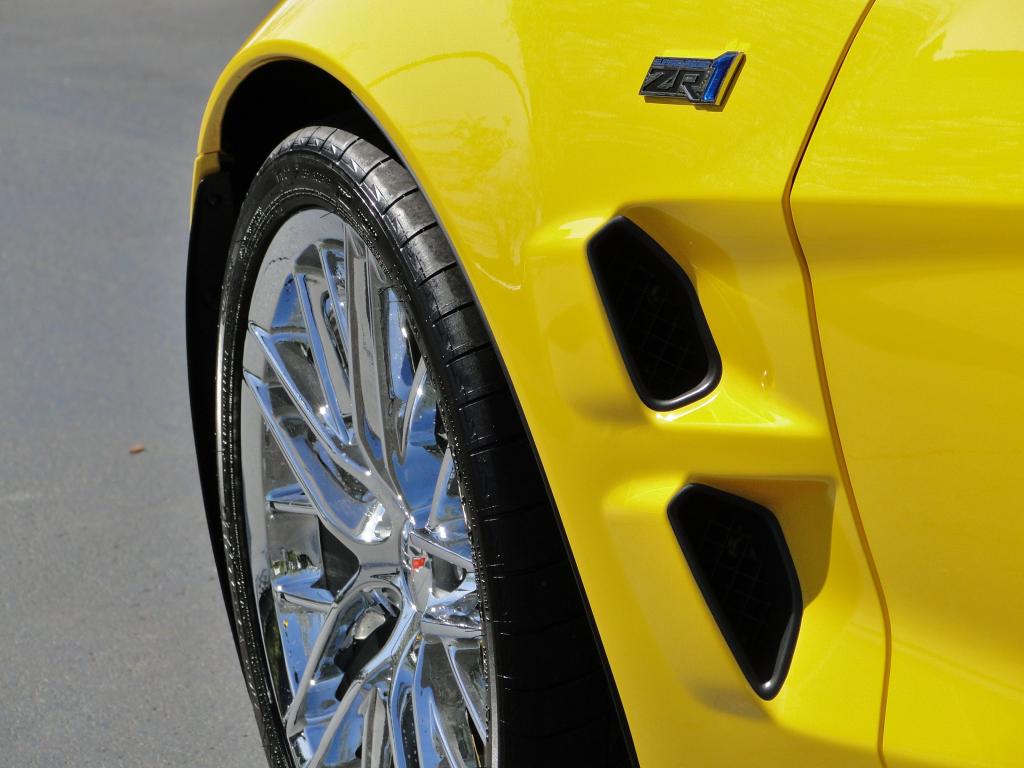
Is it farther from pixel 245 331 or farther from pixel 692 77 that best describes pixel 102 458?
pixel 692 77

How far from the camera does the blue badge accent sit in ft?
3.34

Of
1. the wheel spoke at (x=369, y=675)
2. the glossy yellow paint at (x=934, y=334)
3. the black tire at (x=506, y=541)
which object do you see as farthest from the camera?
the wheel spoke at (x=369, y=675)

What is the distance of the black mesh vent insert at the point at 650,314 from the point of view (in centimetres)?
110

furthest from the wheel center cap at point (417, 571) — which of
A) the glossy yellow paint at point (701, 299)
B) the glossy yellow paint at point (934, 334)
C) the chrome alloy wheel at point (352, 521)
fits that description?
the glossy yellow paint at point (934, 334)

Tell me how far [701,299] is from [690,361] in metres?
0.06

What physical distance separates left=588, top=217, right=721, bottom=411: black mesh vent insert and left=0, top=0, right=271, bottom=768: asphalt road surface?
1.37 meters

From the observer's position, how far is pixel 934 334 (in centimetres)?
90

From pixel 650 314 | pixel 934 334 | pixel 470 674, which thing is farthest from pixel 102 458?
pixel 934 334

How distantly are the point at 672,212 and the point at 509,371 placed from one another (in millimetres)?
265

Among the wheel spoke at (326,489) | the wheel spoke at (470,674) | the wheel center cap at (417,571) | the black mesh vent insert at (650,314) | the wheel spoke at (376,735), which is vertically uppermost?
the black mesh vent insert at (650,314)

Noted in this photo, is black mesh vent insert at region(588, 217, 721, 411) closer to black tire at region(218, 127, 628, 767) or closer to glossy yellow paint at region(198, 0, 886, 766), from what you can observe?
glossy yellow paint at region(198, 0, 886, 766)

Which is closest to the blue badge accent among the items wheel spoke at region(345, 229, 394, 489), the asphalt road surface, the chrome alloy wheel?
the chrome alloy wheel

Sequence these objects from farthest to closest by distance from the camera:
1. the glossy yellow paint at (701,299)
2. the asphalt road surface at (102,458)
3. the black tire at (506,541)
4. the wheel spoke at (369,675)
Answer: the asphalt road surface at (102,458)
the wheel spoke at (369,675)
the black tire at (506,541)
the glossy yellow paint at (701,299)

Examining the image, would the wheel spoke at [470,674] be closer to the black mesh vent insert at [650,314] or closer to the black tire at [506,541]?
the black tire at [506,541]
